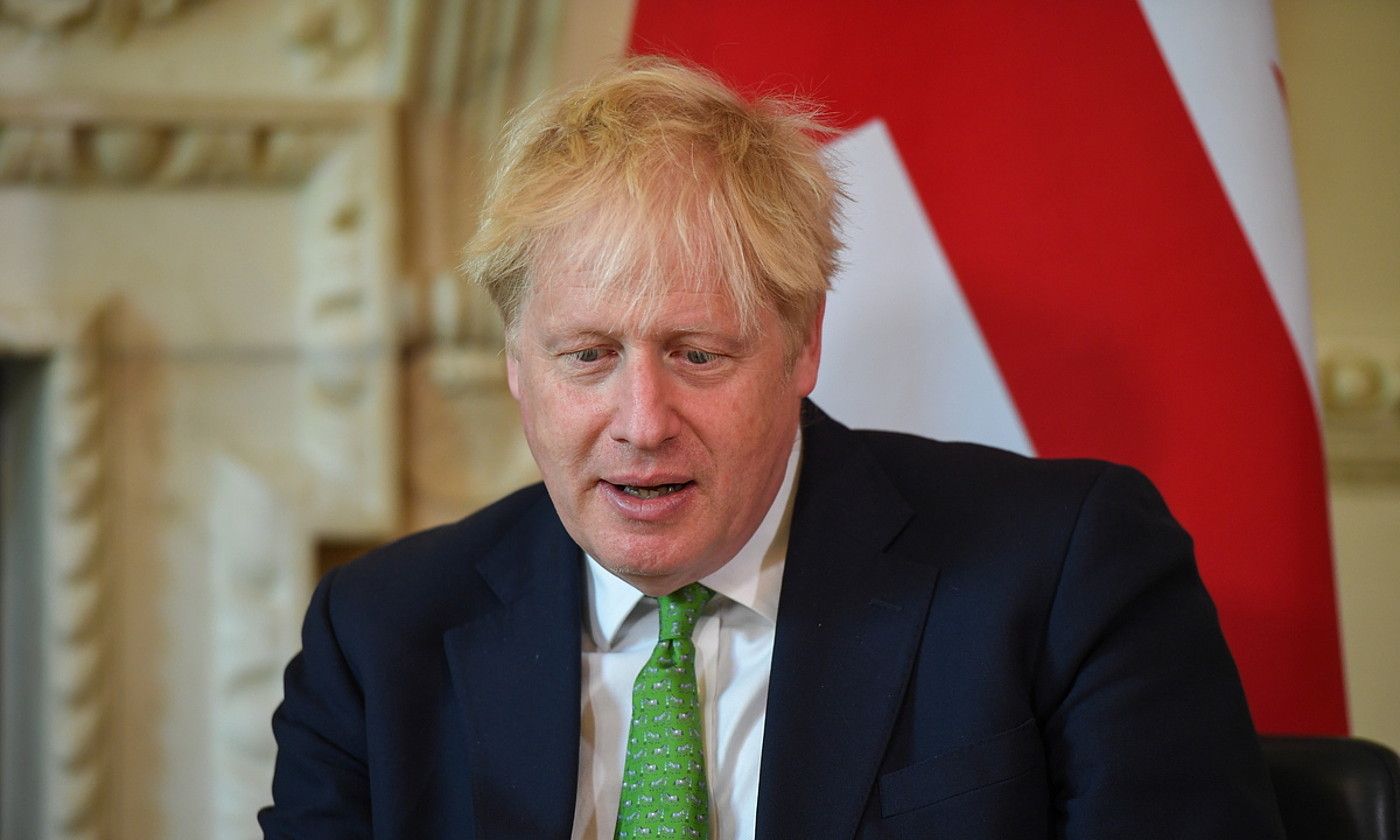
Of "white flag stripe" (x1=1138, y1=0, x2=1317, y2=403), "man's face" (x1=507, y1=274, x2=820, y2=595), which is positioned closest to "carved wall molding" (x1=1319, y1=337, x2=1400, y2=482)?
"white flag stripe" (x1=1138, y1=0, x2=1317, y2=403)

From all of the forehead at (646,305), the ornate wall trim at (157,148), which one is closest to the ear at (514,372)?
the forehead at (646,305)

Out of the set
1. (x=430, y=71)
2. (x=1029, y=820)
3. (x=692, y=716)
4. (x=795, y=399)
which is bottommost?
(x=1029, y=820)

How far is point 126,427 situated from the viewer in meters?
2.15

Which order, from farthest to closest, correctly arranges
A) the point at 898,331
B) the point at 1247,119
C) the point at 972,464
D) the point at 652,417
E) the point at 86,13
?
the point at 86,13, the point at 898,331, the point at 1247,119, the point at 972,464, the point at 652,417

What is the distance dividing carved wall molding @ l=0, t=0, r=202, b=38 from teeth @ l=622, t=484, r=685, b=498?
4.12ft

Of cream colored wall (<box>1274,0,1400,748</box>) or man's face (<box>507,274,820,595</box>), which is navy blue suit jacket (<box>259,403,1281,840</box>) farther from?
cream colored wall (<box>1274,0,1400,748</box>)

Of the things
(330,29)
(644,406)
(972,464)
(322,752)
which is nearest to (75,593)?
(322,752)

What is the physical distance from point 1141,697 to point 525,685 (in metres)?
0.61

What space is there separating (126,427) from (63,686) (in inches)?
16.0

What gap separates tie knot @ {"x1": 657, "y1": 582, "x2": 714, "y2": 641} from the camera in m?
1.41

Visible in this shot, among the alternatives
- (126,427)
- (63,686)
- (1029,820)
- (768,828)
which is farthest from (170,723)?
(1029,820)

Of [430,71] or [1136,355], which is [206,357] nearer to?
[430,71]

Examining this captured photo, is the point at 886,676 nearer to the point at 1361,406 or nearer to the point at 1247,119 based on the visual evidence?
the point at 1247,119

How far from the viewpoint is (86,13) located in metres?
2.04
